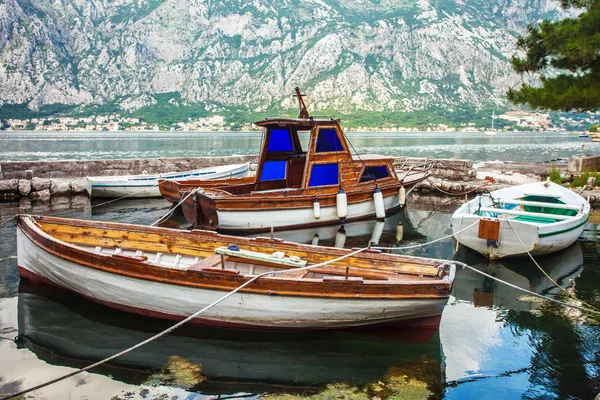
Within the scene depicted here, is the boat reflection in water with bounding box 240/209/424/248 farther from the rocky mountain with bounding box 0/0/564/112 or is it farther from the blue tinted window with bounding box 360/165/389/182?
the rocky mountain with bounding box 0/0/564/112

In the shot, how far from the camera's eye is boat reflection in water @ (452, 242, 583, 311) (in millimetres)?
7973

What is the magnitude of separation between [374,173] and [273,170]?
11.2ft

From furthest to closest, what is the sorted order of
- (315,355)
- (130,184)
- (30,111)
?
1. (30,111)
2. (130,184)
3. (315,355)

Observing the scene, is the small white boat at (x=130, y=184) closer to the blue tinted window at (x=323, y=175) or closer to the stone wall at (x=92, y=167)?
the stone wall at (x=92, y=167)

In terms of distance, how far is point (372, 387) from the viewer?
5.12m

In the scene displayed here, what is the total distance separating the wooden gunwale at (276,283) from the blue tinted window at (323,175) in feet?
22.4

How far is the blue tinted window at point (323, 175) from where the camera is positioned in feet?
42.8

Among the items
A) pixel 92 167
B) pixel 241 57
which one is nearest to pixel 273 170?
pixel 92 167

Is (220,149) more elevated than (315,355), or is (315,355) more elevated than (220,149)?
(220,149)

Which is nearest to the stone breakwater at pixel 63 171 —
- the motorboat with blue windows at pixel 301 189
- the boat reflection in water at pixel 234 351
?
the motorboat with blue windows at pixel 301 189

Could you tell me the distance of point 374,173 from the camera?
48.9 feet

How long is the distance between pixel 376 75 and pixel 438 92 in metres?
21.9

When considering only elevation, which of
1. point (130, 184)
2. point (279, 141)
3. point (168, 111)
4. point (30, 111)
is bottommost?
point (130, 184)

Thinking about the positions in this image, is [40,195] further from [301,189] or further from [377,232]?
[377,232]
